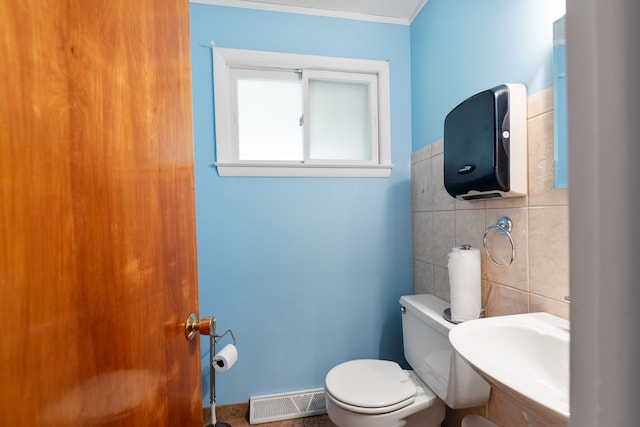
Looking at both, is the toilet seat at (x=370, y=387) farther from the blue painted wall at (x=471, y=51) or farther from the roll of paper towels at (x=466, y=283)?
the blue painted wall at (x=471, y=51)

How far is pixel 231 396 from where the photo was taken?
64.7 inches

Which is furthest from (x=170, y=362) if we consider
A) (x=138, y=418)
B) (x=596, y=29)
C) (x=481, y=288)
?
(x=481, y=288)

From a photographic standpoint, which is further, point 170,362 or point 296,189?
point 296,189

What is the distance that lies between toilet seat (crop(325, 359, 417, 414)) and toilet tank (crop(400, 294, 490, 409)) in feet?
0.35

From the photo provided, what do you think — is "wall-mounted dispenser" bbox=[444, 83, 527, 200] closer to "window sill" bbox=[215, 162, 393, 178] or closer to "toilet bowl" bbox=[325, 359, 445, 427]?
"window sill" bbox=[215, 162, 393, 178]

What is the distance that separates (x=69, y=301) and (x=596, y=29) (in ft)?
1.88

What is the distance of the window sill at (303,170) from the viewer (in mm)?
1648

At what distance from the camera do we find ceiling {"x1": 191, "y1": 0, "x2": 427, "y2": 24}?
164 centimetres

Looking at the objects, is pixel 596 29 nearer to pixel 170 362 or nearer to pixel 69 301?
pixel 69 301

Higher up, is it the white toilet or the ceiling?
the ceiling

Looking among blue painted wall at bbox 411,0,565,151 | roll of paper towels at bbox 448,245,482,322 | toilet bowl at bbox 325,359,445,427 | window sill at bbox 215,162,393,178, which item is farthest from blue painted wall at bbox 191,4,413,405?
roll of paper towels at bbox 448,245,482,322

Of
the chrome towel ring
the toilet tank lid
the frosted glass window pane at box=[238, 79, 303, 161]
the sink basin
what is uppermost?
the frosted glass window pane at box=[238, 79, 303, 161]

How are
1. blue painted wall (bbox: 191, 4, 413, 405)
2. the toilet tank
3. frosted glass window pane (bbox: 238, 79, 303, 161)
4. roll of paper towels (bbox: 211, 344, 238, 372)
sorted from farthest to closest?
frosted glass window pane (bbox: 238, 79, 303, 161), blue painted wall (bbox: 191, 4, 413, 405), roll of paper towels (bbox: 211, 344, 238, 372), the toilet tank

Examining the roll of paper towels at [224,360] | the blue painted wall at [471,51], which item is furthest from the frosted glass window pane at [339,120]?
the roll of paper towels at [224,360]
